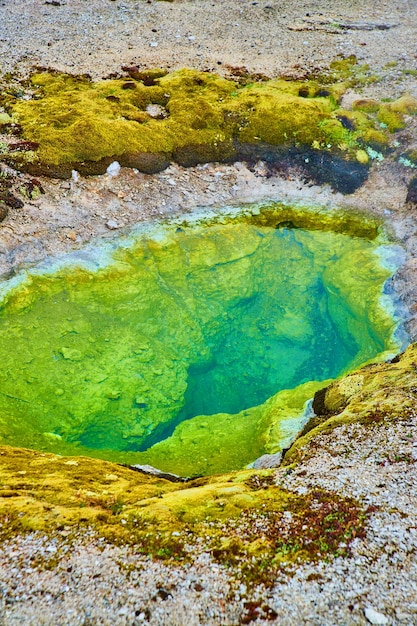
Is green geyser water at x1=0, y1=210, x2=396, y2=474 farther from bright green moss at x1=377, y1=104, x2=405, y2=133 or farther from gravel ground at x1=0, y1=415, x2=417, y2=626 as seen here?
bright green moss at x1=377, y1=104, x2=405, y2=133

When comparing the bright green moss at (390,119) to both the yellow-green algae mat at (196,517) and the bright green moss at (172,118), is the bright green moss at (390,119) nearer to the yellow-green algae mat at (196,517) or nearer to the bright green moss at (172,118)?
the bright green moss at (172,118)

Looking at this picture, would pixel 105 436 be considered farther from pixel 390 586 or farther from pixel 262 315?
pixel 390 586

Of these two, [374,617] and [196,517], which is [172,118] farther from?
[374,617]

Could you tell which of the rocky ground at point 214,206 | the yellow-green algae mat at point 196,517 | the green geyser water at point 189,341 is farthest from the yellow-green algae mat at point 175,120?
the yellow-green algae mat at point 196,517

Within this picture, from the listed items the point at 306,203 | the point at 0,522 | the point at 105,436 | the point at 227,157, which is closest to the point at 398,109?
the point at 306,203

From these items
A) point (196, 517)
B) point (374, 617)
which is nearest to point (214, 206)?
point (196, 517)

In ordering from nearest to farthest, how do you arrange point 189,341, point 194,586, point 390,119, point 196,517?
1. point 194,586
2. point 196,517
3. point 189,341
4. point 390,119
